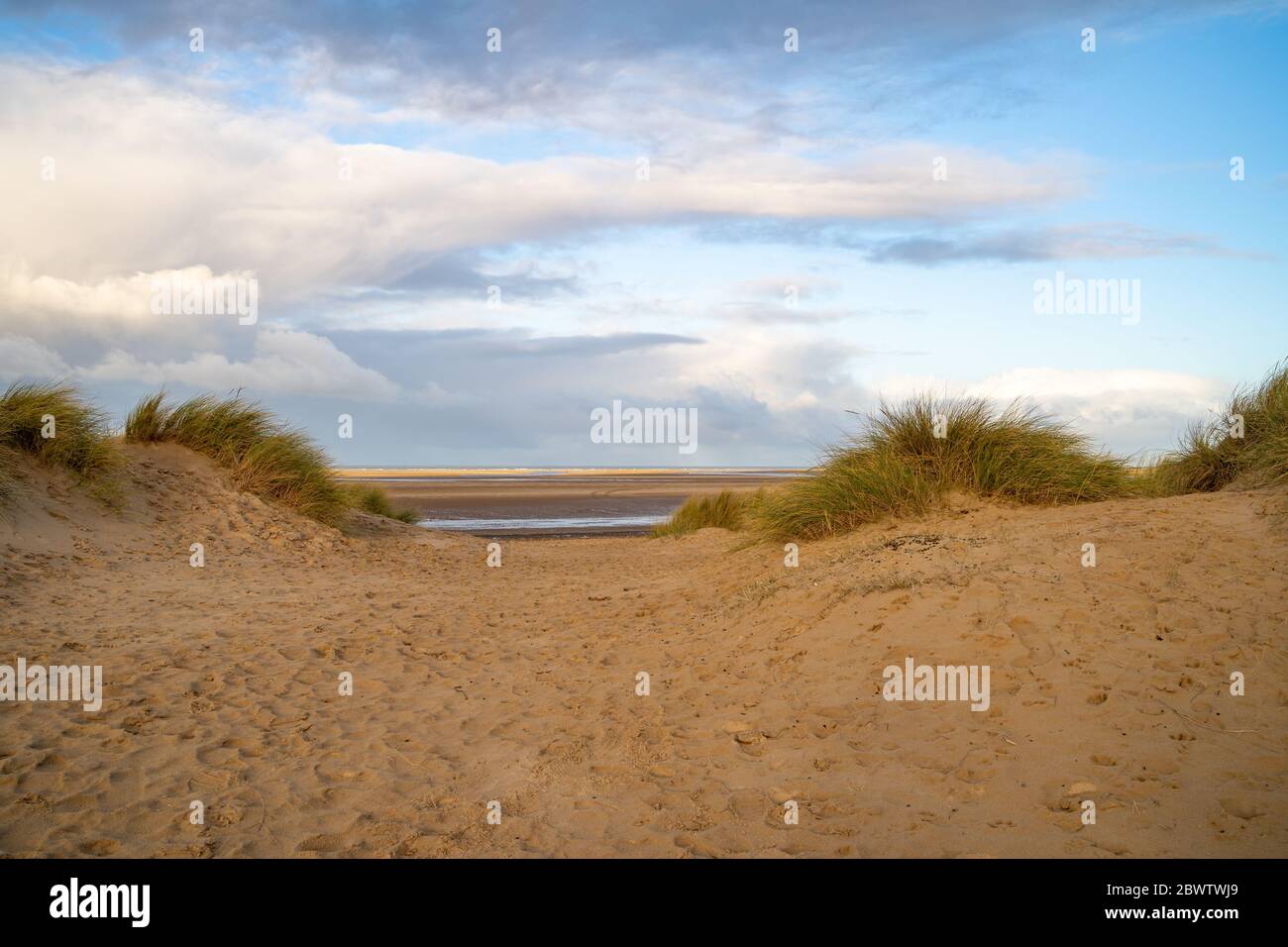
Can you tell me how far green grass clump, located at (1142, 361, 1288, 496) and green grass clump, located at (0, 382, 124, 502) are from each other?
13.9 m

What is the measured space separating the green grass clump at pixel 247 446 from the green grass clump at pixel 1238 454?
42.6 ft

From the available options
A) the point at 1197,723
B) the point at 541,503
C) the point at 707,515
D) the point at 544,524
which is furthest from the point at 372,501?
the point at 1197,723

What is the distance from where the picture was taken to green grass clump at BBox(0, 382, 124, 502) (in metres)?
12.1

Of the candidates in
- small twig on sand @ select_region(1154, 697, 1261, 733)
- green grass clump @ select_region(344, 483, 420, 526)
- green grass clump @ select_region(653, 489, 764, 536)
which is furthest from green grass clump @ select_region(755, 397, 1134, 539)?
green grass clump @ select_region(344, 483, 420, 526)

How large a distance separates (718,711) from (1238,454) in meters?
6.77

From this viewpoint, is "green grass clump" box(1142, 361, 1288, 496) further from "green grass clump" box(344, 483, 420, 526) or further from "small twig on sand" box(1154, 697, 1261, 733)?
"green grass clump" box(344, 483, 420, 526)

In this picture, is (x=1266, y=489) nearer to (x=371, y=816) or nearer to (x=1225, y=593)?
(x=1225, y=593)

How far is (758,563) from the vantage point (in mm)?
10625

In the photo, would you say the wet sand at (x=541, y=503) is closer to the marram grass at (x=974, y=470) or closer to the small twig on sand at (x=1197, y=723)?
the marram grass at (x=974, y=470)

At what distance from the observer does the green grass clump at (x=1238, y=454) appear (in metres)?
8.25

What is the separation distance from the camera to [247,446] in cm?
1558

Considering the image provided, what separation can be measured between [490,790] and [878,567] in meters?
4.49

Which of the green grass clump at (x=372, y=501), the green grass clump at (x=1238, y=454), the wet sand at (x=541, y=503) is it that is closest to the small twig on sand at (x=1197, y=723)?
A: the green grass clump at (x=1238, y=454)
